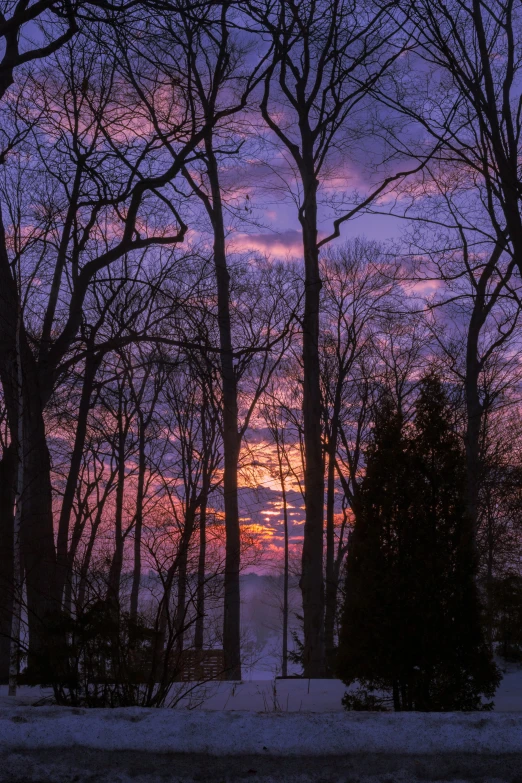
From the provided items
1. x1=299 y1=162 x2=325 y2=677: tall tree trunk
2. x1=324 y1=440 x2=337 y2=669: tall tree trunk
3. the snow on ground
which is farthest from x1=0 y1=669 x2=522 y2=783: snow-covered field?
x1=324 y1=440 x2=337 y2=669: tall tree trunk

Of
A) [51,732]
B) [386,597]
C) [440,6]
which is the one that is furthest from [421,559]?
[440,6]

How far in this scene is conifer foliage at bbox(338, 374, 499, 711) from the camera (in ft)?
20.9

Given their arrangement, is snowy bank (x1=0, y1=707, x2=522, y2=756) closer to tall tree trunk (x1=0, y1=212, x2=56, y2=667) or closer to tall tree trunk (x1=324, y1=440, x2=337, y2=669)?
tall tree trunk (x1=0, y1=212, x2=56, y2=667)

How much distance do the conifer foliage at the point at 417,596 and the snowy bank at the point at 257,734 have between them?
252 cm

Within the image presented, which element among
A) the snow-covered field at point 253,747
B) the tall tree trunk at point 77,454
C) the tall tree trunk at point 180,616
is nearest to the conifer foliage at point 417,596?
the tall tree trunk at point 180,616

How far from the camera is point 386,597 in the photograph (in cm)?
642

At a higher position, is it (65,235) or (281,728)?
(65,235)

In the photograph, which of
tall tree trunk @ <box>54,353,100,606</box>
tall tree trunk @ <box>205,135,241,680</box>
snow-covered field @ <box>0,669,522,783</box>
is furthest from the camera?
tall tree trunk @ <box>205,135,241,680</box>

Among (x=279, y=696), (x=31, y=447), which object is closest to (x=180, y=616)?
(x=279, y=696)

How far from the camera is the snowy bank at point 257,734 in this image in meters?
3.63

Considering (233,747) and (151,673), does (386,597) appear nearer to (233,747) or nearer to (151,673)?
(151,673)

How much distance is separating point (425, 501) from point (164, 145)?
6.04 meters

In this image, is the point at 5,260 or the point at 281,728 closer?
the point at 281,728

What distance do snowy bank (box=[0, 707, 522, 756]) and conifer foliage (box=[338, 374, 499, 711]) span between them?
2.52 metres
